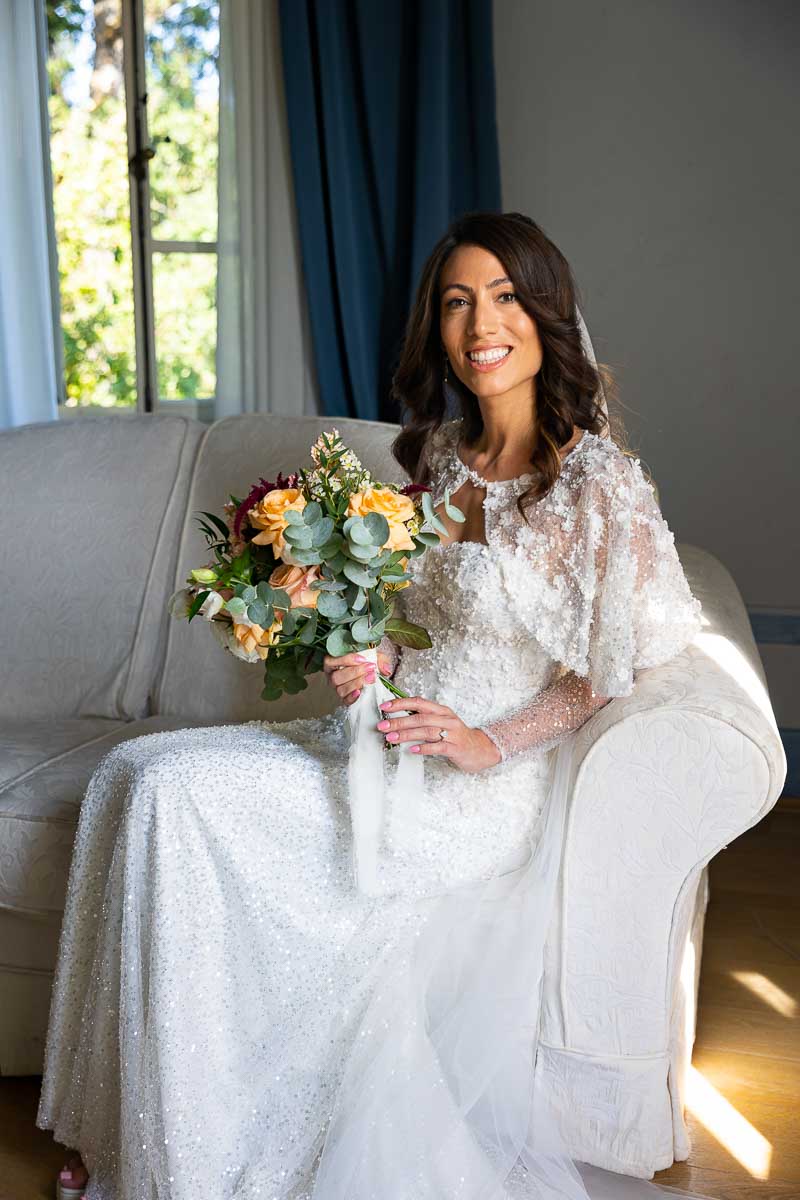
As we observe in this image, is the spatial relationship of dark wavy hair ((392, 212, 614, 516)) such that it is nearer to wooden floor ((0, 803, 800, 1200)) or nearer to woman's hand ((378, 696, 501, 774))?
woman's hand ((378, 696, 501, 774))

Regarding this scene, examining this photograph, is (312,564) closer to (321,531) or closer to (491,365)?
(321,531)

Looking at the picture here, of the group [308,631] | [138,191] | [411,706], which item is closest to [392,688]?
[411,706]

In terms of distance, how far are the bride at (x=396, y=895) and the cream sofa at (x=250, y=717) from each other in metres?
0.06

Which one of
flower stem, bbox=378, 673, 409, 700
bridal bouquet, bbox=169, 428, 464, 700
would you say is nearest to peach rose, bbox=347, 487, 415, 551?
bridal bouquet, bbox=169, 428, 464, 700

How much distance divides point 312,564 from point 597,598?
0.43 meters

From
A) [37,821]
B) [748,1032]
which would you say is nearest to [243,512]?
[37,821]

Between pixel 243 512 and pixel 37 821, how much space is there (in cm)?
71

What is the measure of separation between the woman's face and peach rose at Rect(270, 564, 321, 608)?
506 mm

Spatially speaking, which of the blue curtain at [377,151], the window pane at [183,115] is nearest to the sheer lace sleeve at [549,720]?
the blue curtain at [377,151]

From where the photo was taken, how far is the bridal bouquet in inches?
59.4

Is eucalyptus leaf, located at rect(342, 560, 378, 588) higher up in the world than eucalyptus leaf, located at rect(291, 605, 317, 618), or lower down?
higher up

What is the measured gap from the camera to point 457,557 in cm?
185

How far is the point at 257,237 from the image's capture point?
337 cm

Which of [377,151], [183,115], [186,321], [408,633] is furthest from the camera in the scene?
[186,321]
